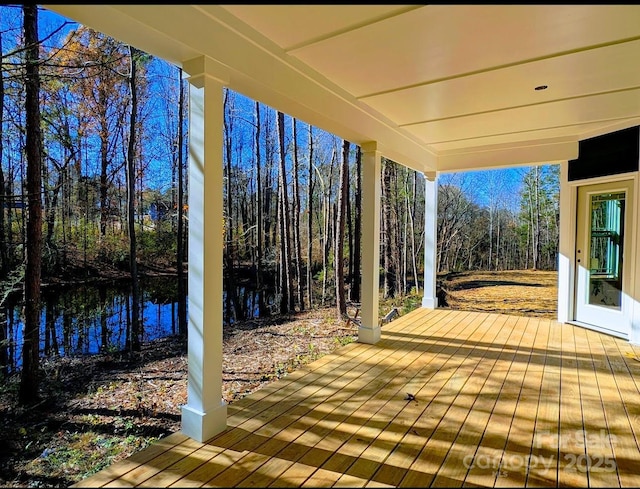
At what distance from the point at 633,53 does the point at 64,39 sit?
282 inches

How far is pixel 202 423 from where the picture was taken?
85.4 inches

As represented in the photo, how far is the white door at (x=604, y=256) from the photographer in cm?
462

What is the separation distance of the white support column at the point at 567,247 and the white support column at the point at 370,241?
3.16 m

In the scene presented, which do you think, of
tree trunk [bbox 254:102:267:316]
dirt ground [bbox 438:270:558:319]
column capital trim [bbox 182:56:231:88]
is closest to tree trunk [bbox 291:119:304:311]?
tree trunk [bbox 254:102:267:316]

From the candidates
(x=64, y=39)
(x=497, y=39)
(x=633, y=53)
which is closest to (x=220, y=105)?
(x=497, y=39)

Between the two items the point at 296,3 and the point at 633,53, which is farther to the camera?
the point at 633,53

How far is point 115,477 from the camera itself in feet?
5.93

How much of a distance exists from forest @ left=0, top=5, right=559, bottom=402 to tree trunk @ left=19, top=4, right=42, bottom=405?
0.05 ft

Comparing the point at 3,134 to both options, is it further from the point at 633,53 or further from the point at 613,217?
the point at 613,217

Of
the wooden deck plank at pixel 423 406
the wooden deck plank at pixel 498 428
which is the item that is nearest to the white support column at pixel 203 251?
the wooden deck plank at pixel 423 406

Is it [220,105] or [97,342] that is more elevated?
[220,105]

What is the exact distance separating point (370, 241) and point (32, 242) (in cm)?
427

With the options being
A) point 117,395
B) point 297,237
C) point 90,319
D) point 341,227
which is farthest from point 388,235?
point 117,395

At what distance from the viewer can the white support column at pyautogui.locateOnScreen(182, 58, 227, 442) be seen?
2189mm
